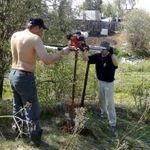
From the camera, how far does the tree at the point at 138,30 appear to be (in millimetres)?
31903

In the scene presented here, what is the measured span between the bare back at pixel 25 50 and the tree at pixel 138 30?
29.0m

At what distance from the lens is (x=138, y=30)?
3222 centimetres

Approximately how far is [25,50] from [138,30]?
97.2 ft

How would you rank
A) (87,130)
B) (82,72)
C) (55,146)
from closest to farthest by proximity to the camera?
(55,146), (87,130), (82,72)

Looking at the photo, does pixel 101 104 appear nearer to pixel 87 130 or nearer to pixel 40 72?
pixel 87 130

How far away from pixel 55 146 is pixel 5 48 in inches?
102

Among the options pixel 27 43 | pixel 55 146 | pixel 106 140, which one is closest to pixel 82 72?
pixel 106 140

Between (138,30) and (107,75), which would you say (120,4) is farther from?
(107,75)

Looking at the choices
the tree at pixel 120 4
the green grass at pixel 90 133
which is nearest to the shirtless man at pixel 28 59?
the green grass at pixel 90 133

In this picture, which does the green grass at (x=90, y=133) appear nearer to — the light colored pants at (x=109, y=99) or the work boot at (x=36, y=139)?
the work boot at (x=36, y=139)

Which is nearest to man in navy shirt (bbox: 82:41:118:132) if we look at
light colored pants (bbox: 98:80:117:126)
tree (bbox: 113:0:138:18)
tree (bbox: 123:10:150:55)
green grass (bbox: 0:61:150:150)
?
light colored pants (bbox: 98:80:117:126)

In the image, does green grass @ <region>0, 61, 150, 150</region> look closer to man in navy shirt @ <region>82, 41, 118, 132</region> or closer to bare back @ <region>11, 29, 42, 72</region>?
man in navy shirt @ <region>82, 41, 118, 132</region>

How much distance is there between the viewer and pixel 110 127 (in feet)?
18.1

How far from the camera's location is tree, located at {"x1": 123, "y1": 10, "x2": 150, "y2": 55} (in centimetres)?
3190
